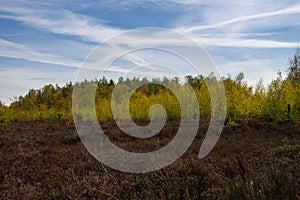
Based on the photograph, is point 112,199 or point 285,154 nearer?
point 112,199

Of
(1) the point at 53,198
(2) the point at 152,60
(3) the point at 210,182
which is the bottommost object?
(1) the point at 53,198

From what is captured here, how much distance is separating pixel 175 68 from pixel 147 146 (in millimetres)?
2711

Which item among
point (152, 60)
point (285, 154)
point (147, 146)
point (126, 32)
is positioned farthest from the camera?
point (147, 146)

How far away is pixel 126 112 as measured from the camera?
22.9 metres

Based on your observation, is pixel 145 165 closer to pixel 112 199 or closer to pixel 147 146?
pixel 112 199

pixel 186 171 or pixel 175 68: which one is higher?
pixel 175 68

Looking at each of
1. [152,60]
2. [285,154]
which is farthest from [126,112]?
[285,154]

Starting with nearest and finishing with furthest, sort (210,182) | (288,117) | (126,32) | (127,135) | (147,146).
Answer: (210,182) < (126,32) < (147,146) < (127,135) < (288,117)

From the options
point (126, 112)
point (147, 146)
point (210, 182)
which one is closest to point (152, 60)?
point (147, 146)

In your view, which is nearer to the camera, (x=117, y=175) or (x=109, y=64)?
(x=117, y=175)

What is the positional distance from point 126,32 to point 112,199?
12.4 ft

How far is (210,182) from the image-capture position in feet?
12.5

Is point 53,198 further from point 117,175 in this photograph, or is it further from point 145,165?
point 145,165

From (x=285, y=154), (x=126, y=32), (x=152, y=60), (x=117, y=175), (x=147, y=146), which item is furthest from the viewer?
(x=147, y=146)
